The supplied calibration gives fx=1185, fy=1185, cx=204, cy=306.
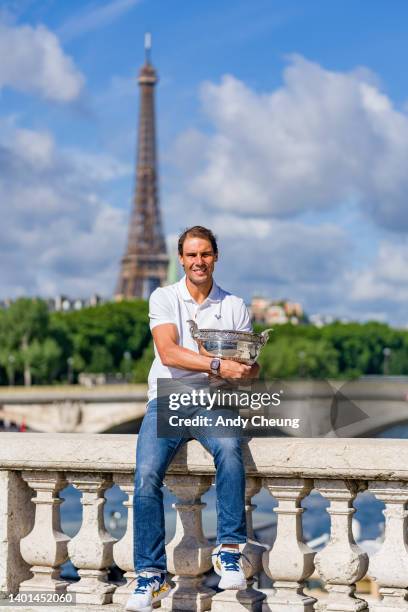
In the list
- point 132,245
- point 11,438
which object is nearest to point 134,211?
point 132,245

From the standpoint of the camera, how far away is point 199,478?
18.2 ft

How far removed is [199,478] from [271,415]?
47 cm

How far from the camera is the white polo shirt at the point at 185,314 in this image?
17.7 feet

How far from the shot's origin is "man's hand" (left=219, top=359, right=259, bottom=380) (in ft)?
17.4

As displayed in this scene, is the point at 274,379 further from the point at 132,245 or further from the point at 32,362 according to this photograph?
the point at 132,245

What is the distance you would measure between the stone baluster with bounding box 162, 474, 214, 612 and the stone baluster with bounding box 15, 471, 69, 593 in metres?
0.64

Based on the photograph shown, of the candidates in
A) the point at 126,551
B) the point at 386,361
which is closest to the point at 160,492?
the point at 126,551

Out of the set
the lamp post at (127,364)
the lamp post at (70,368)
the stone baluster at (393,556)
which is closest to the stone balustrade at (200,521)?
the stone baluster at (393,556)

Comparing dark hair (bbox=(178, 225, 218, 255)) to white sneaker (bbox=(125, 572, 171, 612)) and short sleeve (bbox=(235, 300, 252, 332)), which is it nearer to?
short sleeve (bbox=(235, 300, 252, 332))

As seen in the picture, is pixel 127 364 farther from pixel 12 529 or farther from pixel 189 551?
pixel 189 551

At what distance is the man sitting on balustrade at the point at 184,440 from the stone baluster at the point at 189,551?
0.84 feet

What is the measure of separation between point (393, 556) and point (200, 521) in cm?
97

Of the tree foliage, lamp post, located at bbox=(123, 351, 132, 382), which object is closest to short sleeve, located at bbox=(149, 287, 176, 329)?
the tree foliage

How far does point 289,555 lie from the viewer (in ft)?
17.5
